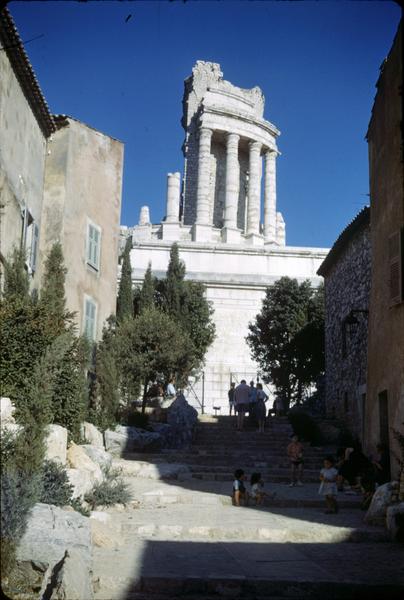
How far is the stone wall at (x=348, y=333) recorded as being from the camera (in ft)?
62.2

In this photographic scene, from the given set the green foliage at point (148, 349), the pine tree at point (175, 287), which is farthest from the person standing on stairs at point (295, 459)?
the pine tree at point (175, 287)

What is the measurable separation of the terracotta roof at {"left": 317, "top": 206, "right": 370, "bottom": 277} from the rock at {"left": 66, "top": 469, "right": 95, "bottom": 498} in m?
10.6

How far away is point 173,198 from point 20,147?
36.0 m

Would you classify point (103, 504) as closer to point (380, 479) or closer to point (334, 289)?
point (380, 479)

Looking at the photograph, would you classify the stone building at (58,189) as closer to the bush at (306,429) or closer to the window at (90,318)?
the window at (90,318)

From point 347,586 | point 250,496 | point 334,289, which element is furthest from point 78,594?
point 334,289

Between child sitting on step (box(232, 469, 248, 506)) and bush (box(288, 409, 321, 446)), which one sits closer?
child sitting on step (box(232, 469, 248, 506))

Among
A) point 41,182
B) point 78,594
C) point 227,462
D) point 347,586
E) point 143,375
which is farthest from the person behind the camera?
point 143,375

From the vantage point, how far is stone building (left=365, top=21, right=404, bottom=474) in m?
11.7

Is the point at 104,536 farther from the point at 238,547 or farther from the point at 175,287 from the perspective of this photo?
the point at 175,287

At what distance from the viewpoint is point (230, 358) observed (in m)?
32.9

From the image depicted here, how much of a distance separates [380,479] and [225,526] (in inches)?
146

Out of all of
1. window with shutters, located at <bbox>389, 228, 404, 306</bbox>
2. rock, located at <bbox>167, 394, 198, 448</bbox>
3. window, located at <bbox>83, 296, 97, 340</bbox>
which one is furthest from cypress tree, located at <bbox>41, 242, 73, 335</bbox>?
window with shutters, located at <bbox>389, 228, 404, 306</bbox>

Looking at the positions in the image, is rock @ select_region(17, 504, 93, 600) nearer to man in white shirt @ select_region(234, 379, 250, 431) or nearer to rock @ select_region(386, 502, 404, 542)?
rock @ select_region(386, 502, 404, 542)
